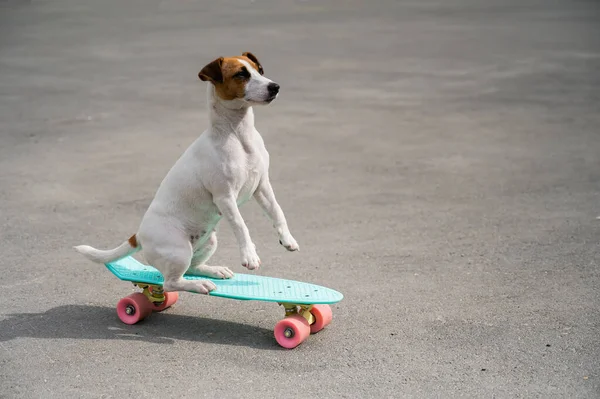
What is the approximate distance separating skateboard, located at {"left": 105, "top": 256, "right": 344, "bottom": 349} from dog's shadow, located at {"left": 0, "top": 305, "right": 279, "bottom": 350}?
88 millimetres

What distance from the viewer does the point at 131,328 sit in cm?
508

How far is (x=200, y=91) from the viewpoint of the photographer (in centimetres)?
1148

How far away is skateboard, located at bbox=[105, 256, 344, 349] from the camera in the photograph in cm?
476

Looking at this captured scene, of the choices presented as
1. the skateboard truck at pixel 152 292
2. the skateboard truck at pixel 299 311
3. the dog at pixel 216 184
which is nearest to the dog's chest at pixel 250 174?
the dog at pixel 216 184

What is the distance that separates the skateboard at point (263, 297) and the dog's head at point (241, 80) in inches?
41.5

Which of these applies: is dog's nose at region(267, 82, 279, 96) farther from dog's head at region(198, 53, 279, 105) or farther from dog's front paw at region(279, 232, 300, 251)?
dog's front paw at region(279, 232, 300, 251)

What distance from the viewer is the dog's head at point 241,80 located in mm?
4562

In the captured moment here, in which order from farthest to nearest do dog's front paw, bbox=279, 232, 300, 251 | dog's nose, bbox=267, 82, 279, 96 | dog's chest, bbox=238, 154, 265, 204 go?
dog's front paw, bbox=279, 232, 300, 251 → dog's chest, bbox=238, 154, 265, 204 → dog's nose, bbox=267, 82, 279, 96

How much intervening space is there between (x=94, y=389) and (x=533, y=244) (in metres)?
3.46

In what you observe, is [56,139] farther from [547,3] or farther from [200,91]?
[547,3]

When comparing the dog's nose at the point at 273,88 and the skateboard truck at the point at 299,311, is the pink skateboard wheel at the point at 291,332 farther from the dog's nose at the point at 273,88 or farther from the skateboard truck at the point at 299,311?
the dog's nose at the point at 273,88

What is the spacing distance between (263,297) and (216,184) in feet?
2.18

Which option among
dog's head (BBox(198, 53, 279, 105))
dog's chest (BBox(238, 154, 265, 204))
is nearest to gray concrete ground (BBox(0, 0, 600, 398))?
dog's chest (BBox(238, 154, 265, 204))

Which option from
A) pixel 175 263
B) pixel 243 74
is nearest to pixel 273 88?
pixel 243 74
